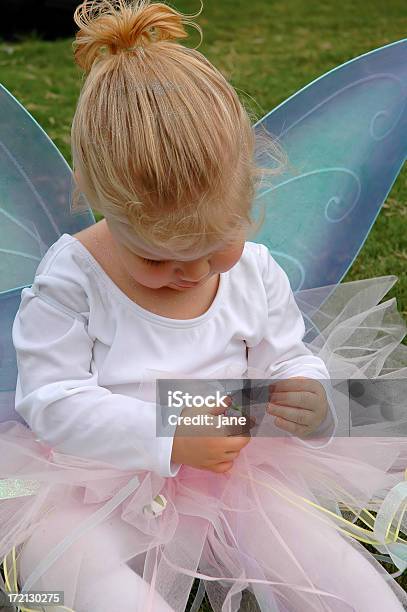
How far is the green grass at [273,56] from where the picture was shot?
8.39 ft

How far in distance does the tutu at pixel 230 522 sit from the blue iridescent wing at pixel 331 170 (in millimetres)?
437

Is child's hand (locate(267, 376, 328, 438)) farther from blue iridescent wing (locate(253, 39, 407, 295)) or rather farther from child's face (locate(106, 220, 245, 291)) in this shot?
blue iridescent wing (locate(253, 39, 407, 295))

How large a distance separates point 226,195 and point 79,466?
46 cm

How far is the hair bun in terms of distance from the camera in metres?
1.23

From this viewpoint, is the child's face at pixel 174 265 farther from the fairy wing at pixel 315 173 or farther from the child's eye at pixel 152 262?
the fairy wing at pixel 315 173

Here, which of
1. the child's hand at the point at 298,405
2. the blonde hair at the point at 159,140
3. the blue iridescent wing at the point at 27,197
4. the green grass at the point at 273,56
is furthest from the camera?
the green grass at the point at 273,56

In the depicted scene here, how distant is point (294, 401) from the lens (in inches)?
54.3

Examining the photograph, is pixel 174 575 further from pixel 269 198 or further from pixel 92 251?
pixel 269 198

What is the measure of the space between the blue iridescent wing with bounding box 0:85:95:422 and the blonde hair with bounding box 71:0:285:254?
1.44 ft

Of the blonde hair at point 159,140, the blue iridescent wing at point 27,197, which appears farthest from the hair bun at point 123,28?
the blue iridescent wing at point 27,197

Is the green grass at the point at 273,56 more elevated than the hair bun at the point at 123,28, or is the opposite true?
the hair bun at the point at 123,28

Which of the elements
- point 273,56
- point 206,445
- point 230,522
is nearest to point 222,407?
point 206,445

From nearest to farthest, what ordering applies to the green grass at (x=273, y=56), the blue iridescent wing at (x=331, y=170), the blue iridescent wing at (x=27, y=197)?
1. the blue iridescent wing at (x=27, y=197)
2. the blue iridescent wing at (x=331, y=170)
3. the green grass at (x=273, y=56)

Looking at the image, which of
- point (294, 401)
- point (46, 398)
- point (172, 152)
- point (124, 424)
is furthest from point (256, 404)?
point (172, 152)
